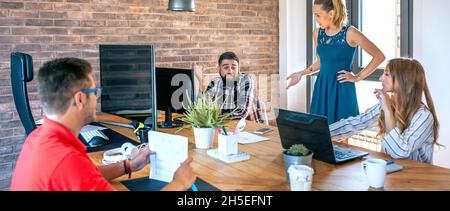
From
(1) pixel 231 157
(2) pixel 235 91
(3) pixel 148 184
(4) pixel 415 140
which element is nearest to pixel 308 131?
(1) pixel 231 157

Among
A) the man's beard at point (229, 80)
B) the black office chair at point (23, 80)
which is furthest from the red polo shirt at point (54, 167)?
the man's beard at point (229, 80)

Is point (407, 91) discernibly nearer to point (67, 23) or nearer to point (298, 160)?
point (298, 160)

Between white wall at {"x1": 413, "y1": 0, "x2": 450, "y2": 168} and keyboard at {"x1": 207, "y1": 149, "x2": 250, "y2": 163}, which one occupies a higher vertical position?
white wall at {"x1": 413, "y1": 0, "x2": 450, "y2": 168}

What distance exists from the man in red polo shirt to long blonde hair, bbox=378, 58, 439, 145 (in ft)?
3.87

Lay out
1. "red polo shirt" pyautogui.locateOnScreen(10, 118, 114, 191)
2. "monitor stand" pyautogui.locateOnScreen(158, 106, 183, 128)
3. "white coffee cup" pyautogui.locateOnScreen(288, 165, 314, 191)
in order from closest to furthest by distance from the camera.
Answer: "red polo shirt" pyautogui.locateOnScreen(10, 118, 114, 191) → "white coffee cup" pyautogui.locateOnScreen(288, 165, 314, 191) → "monitor stand" pyautogui.locateOnScreen(158, 106, 183, 128)

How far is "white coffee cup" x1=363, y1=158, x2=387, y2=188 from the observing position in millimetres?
1670

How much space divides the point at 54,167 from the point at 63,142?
111mm

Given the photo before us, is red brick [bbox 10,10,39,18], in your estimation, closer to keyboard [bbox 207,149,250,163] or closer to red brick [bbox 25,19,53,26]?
red brick [bbox 25,19,53,26]

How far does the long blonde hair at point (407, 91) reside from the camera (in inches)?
88.6

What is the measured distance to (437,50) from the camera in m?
3.59

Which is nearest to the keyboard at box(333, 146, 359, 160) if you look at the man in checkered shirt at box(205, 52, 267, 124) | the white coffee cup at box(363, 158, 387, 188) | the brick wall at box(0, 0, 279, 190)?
the white coffee cup at box(363, 158, 387, 188)

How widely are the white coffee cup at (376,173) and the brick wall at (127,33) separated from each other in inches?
123
